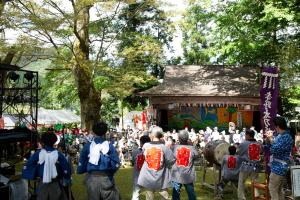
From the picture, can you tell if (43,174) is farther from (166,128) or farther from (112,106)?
(112,106)

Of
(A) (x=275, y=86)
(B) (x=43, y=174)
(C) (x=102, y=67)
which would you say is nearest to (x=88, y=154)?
(B) (x=43, y=174)

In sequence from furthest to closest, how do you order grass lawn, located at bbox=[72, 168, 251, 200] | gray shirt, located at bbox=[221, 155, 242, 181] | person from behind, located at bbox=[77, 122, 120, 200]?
grass lawn, located at bbox=[72, 168, 251, 200] < gray shirt, located at bbox=[221, 155, 242, 181] < person from behind, located at bbox=[77, 122, 120, 200]

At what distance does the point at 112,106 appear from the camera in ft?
131

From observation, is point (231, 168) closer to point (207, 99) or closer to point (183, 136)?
point (183, 136)

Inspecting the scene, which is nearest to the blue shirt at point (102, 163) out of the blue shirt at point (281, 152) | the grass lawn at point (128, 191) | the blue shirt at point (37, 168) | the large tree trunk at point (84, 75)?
the blue shirt at point (37, 168)

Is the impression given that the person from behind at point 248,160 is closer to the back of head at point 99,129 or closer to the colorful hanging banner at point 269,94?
the colorful hanging banner at point 269,94

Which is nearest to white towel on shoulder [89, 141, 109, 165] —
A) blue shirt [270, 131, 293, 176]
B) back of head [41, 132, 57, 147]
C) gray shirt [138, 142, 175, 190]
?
back of head [41, 132, 57, 147]

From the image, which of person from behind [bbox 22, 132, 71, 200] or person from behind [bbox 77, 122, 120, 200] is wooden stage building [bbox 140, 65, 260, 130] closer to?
person from behind [bbox 22, 132, 71, 200]

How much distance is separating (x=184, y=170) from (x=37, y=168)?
8.86 ft

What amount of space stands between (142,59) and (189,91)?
11.9 feet

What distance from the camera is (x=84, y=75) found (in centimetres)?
1952

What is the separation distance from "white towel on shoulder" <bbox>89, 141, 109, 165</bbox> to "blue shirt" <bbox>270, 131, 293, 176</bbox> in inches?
108

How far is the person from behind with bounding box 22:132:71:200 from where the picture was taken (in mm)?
5746

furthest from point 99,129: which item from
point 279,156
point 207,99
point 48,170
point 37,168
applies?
point 207,99
